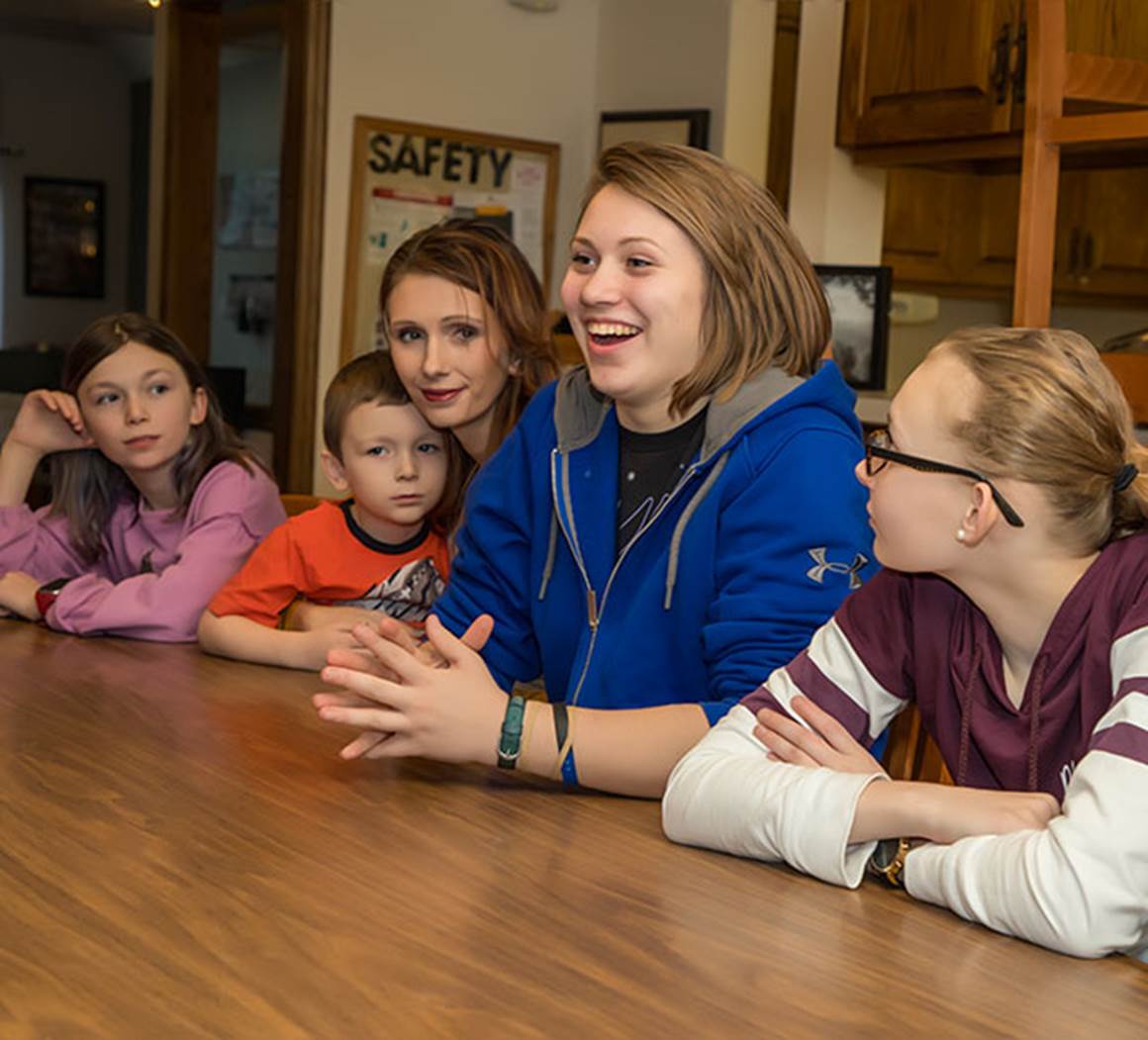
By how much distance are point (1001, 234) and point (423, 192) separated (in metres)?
2.05

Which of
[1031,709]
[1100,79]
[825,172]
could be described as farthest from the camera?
[825,172]

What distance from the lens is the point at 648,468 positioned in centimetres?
161

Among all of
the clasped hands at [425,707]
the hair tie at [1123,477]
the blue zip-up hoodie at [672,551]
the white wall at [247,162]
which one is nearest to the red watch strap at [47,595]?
the blue zip-up hoodie at [672,551]

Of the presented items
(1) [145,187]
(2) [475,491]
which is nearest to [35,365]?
(2) [475,491]

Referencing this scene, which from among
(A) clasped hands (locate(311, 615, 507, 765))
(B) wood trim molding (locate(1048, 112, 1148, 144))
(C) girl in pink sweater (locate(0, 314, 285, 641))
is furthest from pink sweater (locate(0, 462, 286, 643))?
(B) wood trim molding (locate(1048, 112, 1148, 144))

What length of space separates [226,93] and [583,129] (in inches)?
81.9

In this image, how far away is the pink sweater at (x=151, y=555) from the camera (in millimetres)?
2086

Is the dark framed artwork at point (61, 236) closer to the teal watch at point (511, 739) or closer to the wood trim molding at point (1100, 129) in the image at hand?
the wood trim molding at point (1100, 129)

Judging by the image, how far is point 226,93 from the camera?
6703 millimetres

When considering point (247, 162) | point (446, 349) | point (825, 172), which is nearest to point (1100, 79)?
point (446, 349)

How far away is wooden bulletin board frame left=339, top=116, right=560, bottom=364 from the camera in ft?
16.1

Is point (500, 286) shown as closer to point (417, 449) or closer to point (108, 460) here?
point (417, 449)

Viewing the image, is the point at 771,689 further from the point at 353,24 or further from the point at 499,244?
the point at 353,24

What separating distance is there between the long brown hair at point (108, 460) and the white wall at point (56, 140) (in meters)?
8.12
